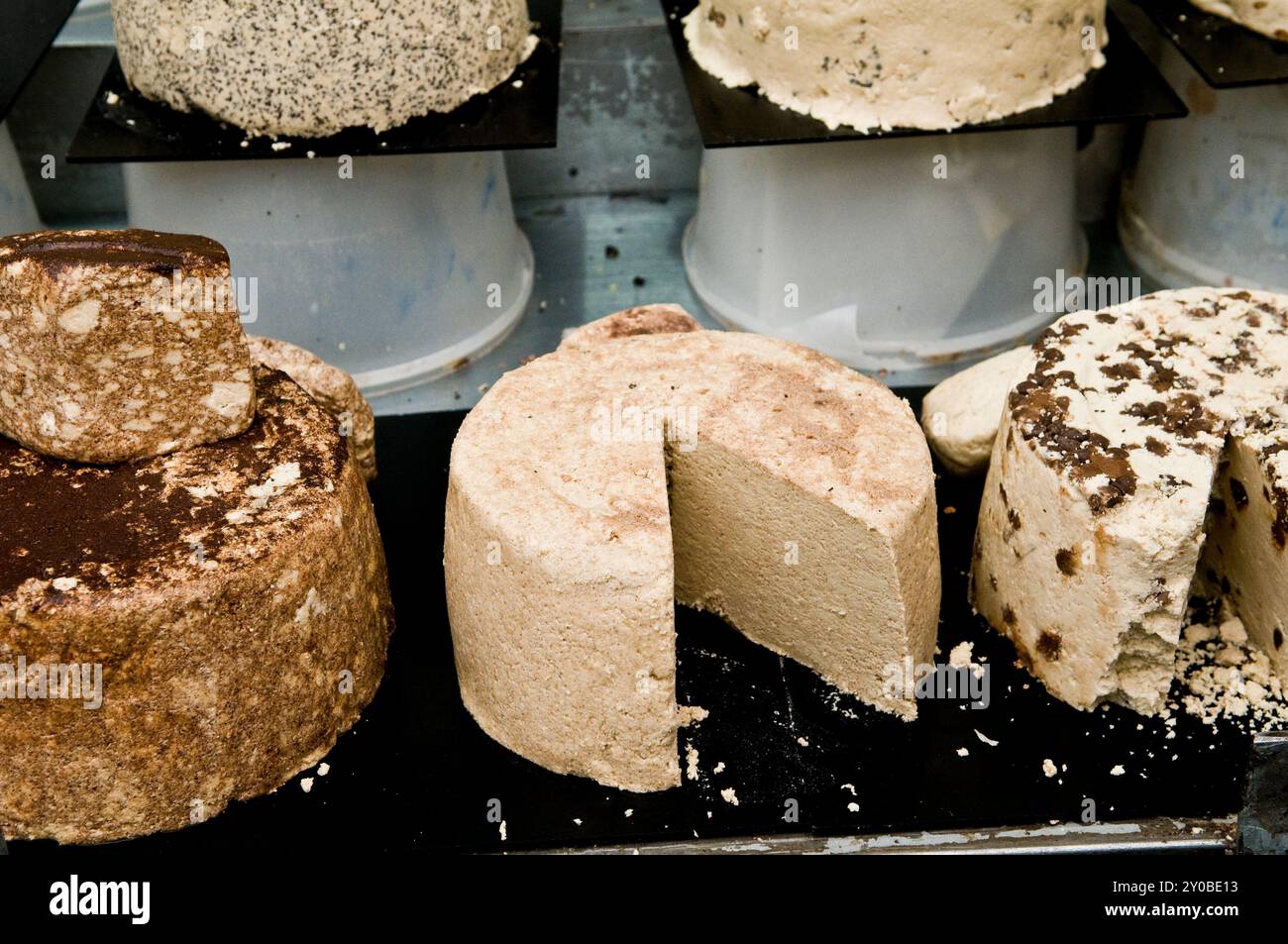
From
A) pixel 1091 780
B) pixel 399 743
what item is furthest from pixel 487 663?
pixel 1091 780

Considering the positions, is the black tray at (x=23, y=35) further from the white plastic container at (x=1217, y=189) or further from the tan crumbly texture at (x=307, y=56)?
the white plastic container at (x=1217, y=189)

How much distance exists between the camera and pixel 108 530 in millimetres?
1612

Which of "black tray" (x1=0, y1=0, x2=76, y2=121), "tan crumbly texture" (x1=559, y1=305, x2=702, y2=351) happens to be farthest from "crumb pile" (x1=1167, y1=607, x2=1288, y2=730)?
"black tray" (x1=0, y1=0, x2=76, y2=121)

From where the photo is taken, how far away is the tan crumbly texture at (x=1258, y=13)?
2318mm

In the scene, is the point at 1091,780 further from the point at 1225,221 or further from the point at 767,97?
the point at 1225,221

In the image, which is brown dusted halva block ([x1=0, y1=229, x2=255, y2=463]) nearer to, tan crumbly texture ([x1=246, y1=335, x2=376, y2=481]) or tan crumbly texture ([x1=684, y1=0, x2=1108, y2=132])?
tan crumbly texture ([x1=246, y1=335, x2=376, y2=481])

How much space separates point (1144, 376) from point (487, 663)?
904mm

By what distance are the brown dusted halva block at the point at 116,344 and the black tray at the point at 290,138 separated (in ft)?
1.62

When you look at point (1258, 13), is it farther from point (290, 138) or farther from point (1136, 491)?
point (290, 138)

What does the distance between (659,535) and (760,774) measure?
0.33 meters

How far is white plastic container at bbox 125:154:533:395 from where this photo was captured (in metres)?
2.34

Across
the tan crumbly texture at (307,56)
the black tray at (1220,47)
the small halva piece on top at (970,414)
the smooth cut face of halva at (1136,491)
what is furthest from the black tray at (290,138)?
the black tray at (1220,47)

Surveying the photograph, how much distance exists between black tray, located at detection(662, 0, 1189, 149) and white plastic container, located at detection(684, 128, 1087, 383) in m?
0.14
